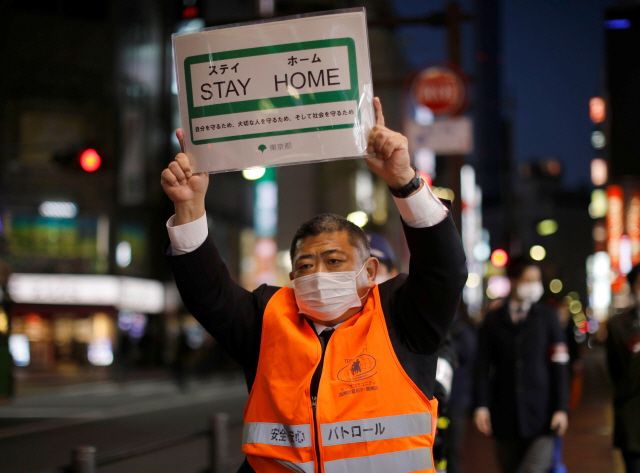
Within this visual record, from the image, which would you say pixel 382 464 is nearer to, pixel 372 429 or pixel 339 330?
pixel 372 429

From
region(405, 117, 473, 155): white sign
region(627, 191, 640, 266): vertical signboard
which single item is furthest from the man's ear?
region(627, 191, 640, 266): vertical signboard

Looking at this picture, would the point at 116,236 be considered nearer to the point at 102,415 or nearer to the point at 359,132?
the point at 102,415

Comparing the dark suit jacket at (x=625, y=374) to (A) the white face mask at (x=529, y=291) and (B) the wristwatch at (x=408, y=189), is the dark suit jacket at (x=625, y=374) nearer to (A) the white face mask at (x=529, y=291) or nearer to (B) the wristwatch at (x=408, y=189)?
(A) the white face mask at (x=529, y=291)

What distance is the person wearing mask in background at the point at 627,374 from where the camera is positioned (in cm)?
500

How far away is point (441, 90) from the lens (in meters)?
11.0

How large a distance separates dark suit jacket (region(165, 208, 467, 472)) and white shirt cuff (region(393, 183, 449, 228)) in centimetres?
2

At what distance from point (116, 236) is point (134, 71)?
8.08m

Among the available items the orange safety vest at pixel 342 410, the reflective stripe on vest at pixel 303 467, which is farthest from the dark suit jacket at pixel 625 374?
the reflective stripe on vest at pixel 303 467

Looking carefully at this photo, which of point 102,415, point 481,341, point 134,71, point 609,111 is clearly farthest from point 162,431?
point 134,71

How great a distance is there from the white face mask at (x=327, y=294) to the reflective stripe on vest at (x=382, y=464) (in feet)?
1.89

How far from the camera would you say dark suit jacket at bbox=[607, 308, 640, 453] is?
Answer: 501cm

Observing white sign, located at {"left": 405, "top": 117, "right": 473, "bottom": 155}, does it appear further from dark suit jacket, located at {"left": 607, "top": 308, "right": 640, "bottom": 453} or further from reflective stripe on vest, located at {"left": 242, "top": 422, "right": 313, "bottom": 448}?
reflective stripe on vest, located at {"left": 242, "top": 422, "right": 313, "bottom": 448}

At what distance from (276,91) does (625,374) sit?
12.3 ft

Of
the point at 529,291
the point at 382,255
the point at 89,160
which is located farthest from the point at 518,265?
the point at 89,160
